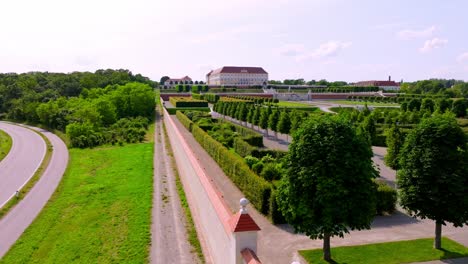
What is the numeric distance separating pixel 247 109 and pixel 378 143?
23.1 metres

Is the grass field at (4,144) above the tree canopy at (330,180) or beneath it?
beneath

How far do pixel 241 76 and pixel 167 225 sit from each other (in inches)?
6794

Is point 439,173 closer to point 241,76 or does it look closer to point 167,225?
point 167,225

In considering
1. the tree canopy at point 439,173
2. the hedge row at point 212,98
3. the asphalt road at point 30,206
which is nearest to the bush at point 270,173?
the tree canopy at point 439,173

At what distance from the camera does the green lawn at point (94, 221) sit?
15906 mm

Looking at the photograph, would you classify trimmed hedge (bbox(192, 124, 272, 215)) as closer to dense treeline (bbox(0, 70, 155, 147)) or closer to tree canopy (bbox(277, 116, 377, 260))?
tree canopy (bbox(277, 116, 377, 260))

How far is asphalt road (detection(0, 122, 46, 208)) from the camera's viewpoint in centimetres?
2967

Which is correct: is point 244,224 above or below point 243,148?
above

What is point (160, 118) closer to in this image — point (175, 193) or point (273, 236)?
point (175, 193)

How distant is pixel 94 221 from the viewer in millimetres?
19938

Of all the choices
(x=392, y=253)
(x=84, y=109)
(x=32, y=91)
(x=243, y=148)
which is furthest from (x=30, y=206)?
(x=32, y=91)

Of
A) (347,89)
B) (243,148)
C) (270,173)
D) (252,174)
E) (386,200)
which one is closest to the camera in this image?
(386,200)

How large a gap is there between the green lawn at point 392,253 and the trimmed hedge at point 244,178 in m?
4.60

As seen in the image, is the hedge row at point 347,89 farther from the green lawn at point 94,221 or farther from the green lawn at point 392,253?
the green lawn at point 392,253
